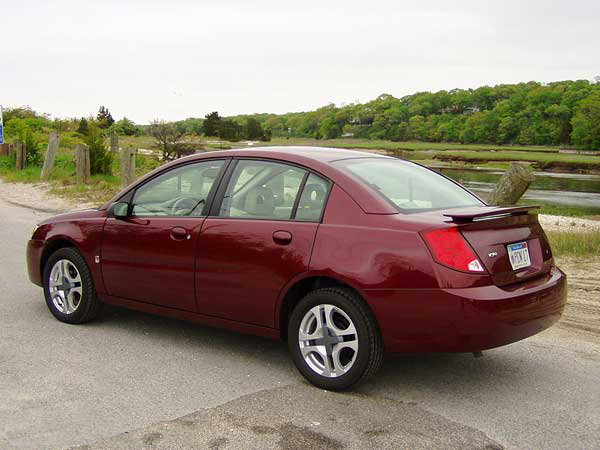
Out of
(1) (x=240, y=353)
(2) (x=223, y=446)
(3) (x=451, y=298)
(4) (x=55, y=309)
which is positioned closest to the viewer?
(2) (x=223, y=446)

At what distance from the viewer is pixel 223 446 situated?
12.5 ft

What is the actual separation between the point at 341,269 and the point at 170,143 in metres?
22.0

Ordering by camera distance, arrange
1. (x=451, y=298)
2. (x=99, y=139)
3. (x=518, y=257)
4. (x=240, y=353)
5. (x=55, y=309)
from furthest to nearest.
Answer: (x=99, y=139)
(x=55, y=309)
(x=240, y=353)
(x=518, y=257)
(x=451, y=298)

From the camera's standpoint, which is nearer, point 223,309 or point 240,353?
point 223,309

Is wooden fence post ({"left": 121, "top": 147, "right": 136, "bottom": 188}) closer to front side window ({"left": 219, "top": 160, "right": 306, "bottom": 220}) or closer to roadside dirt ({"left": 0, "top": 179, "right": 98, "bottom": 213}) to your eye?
roadside dirt ({"left": 0, "top": 179, "right": 98, "bottom": 213})

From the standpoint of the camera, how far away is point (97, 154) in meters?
23.3

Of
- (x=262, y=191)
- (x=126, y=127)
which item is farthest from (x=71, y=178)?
(x=126, y=127)

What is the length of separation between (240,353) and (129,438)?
172 cm

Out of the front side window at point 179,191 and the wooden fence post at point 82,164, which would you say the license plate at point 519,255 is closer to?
the front side window at point 179,191

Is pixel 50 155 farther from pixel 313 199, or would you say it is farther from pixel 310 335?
pixel 310 335

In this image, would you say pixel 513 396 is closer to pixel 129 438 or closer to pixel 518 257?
pixel 518 257

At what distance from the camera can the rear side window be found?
16.0 ft

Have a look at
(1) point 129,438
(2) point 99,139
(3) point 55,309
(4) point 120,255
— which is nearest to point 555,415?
(1) point 129,438

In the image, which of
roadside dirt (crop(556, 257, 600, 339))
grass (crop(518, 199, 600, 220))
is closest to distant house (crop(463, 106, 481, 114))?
grass (crop(518, 199, 600, 220))
